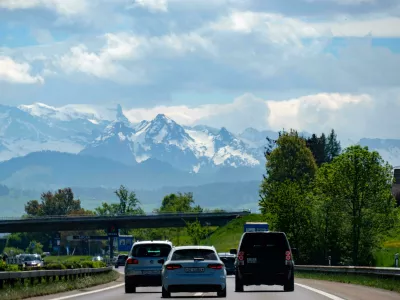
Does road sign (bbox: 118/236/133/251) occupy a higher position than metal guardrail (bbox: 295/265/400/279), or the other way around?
road sign (bbox: 118/236/133/251)

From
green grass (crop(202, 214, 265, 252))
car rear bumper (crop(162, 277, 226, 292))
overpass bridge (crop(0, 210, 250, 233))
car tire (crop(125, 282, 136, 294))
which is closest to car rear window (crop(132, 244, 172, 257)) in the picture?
car tire (crop(125, 282, 136, 294))

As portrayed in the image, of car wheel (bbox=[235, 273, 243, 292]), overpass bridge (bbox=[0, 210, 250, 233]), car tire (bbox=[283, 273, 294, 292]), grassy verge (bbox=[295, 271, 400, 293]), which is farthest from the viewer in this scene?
overpass bridge (bbox=[0, 210, 250, 233])

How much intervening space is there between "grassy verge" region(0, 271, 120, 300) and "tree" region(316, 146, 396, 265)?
184ft

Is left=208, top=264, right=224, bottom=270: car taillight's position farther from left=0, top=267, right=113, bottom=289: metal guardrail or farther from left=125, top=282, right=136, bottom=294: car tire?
left=125, top=282, right=136, bottom=294: car tire

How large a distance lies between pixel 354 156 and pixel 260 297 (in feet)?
241

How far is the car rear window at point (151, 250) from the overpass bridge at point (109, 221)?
133 metres

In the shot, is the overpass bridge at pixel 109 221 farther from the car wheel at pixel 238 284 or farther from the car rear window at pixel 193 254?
the car rear window at pixel 193 254

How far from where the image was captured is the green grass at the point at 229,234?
162 m

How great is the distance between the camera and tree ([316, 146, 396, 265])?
335ft

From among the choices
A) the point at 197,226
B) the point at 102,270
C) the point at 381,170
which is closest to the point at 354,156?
the point at 381,170

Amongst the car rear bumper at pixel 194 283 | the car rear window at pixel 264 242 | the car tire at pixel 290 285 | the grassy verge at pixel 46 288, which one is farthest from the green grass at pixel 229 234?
the car rear bumper at pixel 194 283

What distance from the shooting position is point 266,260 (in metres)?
35.9

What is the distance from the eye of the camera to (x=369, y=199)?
104m

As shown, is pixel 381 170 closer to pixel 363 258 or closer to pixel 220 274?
pixel 363 258
